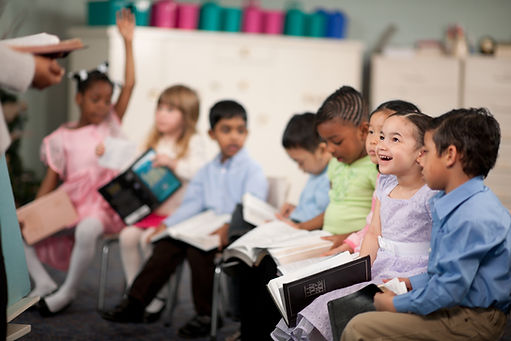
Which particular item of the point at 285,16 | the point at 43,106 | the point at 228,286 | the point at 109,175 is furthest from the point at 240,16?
the point at 228,286

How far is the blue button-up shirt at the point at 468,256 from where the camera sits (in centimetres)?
152

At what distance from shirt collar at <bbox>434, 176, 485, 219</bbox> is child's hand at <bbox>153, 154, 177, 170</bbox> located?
74.2 inches

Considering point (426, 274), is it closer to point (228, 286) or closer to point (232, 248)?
point (232, 248)

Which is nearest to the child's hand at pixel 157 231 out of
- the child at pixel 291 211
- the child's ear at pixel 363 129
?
the child at pixel 291 211

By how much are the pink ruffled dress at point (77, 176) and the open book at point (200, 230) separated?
1.60 ft

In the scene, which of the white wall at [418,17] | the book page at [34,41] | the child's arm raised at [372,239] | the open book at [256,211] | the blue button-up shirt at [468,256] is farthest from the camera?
the white wall at [418,17]

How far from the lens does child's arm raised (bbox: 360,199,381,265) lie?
194 centimetres

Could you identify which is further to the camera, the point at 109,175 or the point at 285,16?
the point at 285,16

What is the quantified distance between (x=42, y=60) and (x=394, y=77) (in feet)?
14.0

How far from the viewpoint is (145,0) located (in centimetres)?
541

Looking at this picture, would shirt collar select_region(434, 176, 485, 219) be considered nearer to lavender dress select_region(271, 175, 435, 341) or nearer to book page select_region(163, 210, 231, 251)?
lavender dress select_region(271, 175, 435, 341)

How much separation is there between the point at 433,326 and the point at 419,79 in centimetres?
423

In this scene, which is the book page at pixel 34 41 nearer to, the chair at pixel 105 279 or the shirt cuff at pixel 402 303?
the shirt cuff at pixel 402 303

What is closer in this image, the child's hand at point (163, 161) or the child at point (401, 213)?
the child at point (401, 213)
